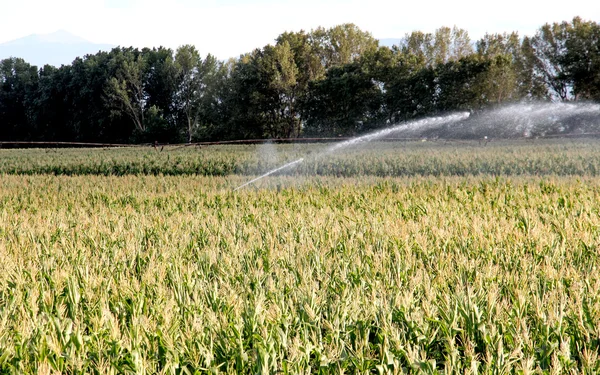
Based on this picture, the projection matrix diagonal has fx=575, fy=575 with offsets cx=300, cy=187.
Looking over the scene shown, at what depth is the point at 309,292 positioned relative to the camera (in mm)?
3650

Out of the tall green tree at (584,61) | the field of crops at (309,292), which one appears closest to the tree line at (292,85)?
the tall green tree at (584,61)

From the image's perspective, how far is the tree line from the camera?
168ft

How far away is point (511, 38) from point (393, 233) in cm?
6085

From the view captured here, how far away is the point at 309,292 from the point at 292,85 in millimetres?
62620

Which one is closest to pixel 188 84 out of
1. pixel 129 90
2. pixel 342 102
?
pixel 129 90

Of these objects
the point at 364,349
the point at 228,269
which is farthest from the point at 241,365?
the point at 228,269

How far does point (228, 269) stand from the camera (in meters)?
4.74

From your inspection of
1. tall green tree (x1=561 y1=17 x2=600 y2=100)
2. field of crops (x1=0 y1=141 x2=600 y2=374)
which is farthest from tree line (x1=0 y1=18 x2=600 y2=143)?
field of crops (x1=0 y1=141 x2=600 y2=374)

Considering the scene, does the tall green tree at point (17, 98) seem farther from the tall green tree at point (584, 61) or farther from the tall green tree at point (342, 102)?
the tall green tree at point (584, 61)

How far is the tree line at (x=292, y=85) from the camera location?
168ft

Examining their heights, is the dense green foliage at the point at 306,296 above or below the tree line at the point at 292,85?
below

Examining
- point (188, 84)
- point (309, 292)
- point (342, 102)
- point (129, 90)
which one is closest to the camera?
point (309, 292)

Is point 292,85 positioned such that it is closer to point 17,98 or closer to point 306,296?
point 17,98

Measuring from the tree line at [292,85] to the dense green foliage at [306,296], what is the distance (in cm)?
4681
